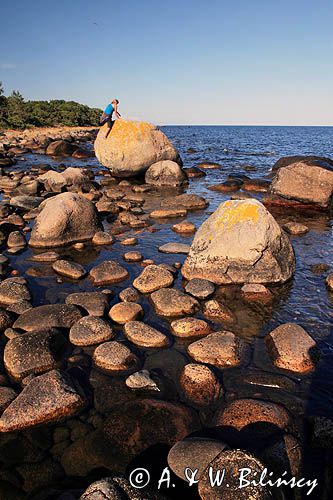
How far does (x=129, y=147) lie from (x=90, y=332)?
587 inches

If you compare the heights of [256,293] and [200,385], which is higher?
[256,293]

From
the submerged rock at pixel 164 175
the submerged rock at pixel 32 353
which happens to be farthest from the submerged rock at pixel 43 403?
the submerged rock at pixel 164 175

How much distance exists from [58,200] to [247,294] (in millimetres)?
6370

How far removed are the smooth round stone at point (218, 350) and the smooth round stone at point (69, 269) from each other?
3.74m

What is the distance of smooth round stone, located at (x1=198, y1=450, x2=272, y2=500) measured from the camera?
3.03 metres

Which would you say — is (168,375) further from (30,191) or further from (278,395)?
(30,191)

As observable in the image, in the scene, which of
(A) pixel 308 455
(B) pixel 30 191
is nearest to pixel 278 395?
(A) pixel 308 455

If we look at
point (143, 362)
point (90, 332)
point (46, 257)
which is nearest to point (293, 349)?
point (143, 362)

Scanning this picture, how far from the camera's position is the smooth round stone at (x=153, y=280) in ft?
24.9

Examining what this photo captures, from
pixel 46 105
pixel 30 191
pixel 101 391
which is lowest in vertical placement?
pixel 101 391

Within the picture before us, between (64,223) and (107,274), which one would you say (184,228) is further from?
(107,274)

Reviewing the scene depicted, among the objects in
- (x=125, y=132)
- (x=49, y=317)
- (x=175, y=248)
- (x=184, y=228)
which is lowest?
(x=49, y=317)

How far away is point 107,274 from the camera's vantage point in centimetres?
820

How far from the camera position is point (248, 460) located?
3.23 m
